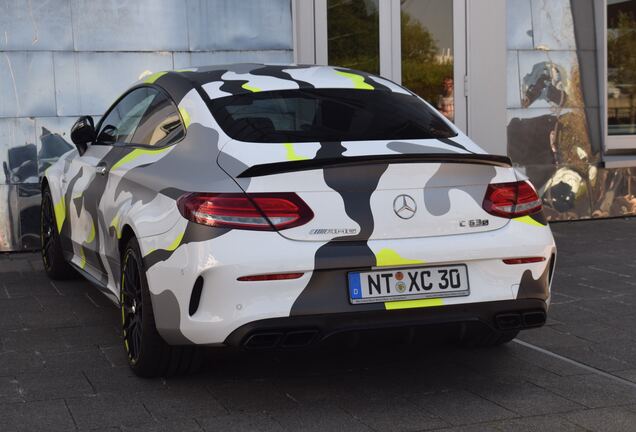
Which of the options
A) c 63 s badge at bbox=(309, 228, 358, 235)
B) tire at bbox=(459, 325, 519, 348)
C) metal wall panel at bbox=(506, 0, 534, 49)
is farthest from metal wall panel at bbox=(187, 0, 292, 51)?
c 63 s badge at bbox=(309, 228, 358, 235)

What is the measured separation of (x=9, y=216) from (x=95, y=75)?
1.44 metres

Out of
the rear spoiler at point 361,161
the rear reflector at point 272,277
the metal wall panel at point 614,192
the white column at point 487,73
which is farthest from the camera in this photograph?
the metal wall panel at point 614,192

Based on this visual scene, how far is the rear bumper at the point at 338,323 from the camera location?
14.6ft

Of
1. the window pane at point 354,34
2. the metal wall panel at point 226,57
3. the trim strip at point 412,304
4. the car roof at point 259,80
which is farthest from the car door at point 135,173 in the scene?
the window pane at point 354,34

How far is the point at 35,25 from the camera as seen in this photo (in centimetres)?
956

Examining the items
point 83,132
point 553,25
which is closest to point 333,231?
point 83,132

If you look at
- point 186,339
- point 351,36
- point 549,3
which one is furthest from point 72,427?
point 549,3

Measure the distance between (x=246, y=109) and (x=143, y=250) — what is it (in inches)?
33.0

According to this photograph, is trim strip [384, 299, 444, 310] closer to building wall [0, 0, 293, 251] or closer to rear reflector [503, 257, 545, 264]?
rear reflector [503, 257, 545, 264]

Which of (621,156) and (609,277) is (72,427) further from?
(621,156)

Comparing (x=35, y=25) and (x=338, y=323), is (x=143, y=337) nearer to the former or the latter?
(x=338, y=323)

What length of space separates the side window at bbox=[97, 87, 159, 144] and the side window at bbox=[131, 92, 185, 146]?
101 mm

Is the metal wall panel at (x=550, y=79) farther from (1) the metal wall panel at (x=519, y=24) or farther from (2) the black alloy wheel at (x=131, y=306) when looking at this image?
(2) the black alloy wheel at (x=131, y=306)

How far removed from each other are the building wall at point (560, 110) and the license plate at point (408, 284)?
664 centimetres
